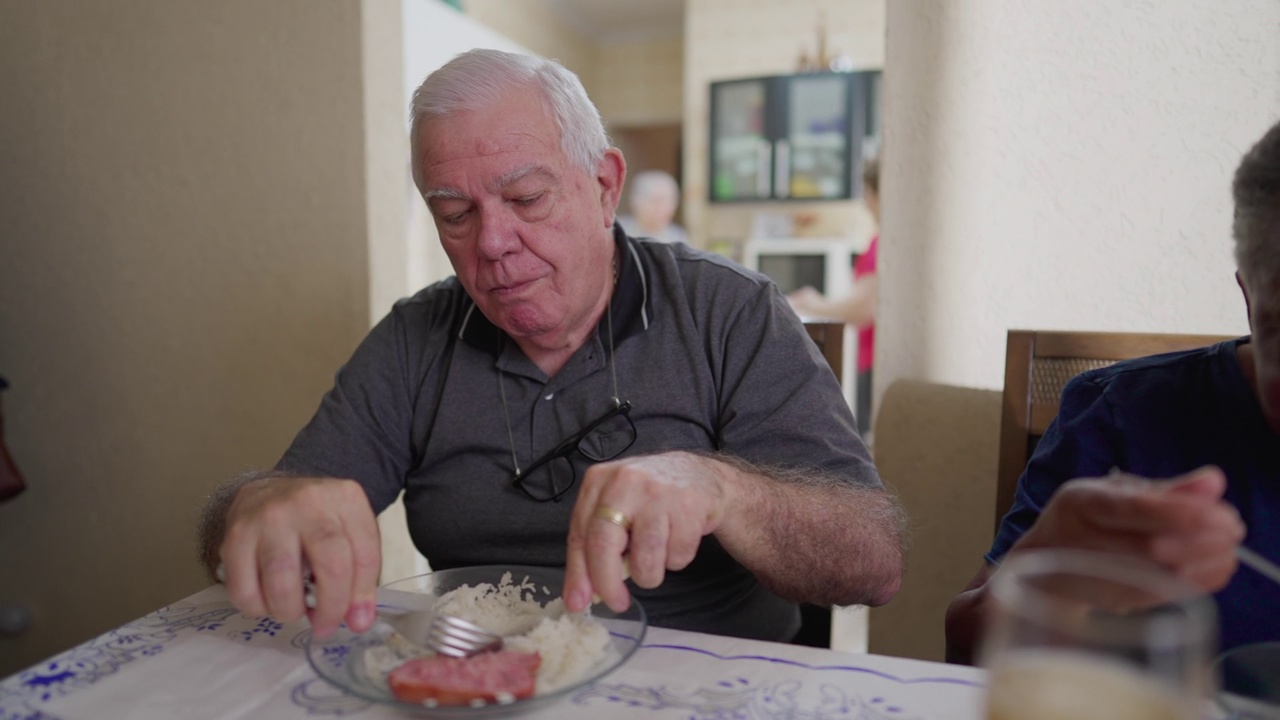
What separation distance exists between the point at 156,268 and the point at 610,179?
128 centimetres

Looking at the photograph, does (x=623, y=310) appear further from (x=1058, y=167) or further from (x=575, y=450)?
(x=1058, y=167)

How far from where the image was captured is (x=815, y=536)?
3.11ft

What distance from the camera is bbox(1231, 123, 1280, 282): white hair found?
0.72 m

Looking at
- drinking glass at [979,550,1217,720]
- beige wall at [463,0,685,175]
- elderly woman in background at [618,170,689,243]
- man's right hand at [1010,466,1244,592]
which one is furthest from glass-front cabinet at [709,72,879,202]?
drinking glass at [979,550,1217,720]

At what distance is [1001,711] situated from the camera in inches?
17.7

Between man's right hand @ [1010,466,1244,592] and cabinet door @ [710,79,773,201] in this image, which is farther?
cabinet door @ [710,79,773,201]

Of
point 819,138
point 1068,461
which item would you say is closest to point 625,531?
point 1068,461

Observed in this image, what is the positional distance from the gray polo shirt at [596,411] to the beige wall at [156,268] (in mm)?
608

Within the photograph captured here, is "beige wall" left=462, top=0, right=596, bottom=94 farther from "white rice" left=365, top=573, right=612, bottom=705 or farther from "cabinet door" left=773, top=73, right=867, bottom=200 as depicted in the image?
"white rice" left=365, top=573, right=612, bottom=705

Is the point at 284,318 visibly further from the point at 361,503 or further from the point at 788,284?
the point at 788,284

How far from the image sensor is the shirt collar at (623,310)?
1.22 metres

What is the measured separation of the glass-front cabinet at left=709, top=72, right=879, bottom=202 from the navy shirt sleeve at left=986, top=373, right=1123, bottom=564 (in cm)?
392

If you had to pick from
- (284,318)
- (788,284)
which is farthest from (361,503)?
(788,284)

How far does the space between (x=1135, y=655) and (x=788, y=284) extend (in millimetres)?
4375
